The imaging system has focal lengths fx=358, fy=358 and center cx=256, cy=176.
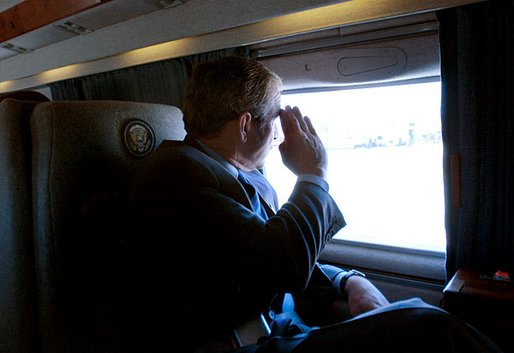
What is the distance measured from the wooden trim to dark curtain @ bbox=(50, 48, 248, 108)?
0.55 m

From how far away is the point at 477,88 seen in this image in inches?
56.6

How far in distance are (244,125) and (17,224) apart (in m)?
0.68

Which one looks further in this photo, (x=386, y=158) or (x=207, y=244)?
Result: (x=386, y=158)

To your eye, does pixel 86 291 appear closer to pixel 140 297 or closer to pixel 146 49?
pixel 140 297

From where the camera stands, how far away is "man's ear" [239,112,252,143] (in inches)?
42.1

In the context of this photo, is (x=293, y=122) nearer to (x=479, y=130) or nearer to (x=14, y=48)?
(x=479, y=130)

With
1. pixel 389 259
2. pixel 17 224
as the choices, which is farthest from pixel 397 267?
pixel 17 224

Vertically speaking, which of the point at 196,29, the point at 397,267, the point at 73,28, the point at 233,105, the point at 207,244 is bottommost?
the point at 397,267

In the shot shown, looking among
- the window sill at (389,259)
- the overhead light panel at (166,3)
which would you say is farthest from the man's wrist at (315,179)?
the overhead light panel at (166,3)

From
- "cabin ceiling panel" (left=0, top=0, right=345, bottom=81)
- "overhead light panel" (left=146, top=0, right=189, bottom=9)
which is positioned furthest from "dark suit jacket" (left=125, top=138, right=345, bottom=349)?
"overhead light panel" (left=146, top=0, right=189, bottom=9)

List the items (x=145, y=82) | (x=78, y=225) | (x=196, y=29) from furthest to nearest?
1. (x=145, y=82)
2. (x=196, y=29)
3. (x=78, y=225)

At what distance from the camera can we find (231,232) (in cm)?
87

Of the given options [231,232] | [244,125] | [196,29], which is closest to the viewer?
[231,232]

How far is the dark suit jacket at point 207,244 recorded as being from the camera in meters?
0.87
